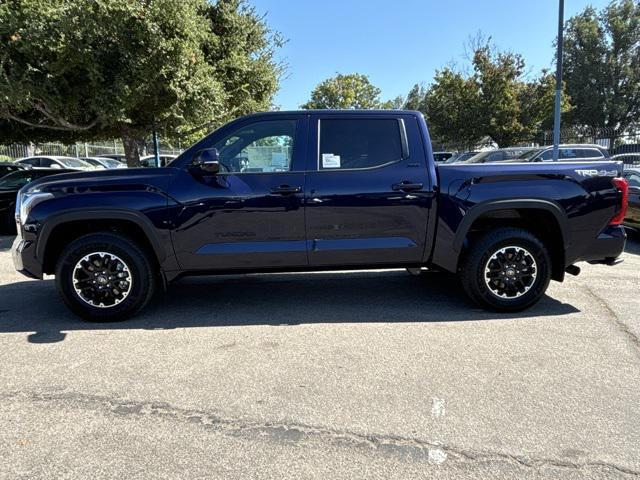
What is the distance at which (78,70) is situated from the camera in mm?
9617

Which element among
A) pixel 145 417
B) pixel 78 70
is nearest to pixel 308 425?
pixel 145 417

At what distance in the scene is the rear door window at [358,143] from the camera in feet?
15.5

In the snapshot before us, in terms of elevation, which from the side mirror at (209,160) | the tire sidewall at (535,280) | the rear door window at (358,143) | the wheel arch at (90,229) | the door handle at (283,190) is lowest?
the tire sidewall at (535,280)

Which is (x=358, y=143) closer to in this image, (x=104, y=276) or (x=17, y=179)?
(x=104, y=276)

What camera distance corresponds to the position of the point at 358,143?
15.8ft

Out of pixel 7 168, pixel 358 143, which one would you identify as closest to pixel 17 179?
pixel 7 168

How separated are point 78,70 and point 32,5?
1.30m

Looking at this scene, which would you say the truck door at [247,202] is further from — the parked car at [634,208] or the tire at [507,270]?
the parked car at [634,208]

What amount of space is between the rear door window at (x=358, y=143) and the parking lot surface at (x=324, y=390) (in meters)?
1.54

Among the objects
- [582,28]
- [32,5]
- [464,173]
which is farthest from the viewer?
[582,28]

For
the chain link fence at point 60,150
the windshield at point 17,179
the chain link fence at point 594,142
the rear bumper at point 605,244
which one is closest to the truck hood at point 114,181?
the rear bumper at point 605,244

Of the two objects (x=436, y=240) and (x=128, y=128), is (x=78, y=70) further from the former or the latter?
(x=436, y=240)

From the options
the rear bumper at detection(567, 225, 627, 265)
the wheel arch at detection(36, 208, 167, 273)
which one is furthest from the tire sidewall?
the wheel arch at detection(36, 208, 167, 273)

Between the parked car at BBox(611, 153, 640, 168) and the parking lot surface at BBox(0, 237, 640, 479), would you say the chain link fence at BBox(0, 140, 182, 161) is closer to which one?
the parked car at BBox(611, 153, 640, 168)
